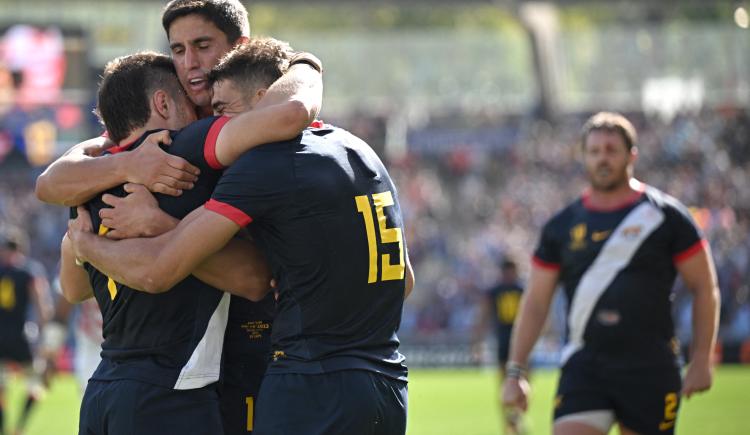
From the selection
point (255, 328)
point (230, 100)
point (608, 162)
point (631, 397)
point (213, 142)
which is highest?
point (230, 100)

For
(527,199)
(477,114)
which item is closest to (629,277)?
(527,199)

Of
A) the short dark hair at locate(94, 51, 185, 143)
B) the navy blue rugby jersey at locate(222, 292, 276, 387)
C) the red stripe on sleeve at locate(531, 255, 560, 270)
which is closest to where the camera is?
the short dark hair at locate(94, 51, 185, 143)

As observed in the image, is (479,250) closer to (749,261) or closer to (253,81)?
(749,261)

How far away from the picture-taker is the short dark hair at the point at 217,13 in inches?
197

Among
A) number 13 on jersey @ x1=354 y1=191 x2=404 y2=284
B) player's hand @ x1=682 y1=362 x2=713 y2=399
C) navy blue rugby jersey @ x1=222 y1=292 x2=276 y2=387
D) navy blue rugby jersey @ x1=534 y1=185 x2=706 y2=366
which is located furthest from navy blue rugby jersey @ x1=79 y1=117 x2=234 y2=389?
player's hand @ x1=682 y1=362 x2=713 y2=399

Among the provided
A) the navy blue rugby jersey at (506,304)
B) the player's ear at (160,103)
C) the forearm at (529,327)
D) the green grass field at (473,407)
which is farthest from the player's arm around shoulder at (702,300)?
the navy blue rugby jersey at (506,304)

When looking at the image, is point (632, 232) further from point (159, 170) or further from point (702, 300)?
point (159, 170)

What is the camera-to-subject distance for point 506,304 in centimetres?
1733

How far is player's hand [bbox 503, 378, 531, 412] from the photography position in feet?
23.8

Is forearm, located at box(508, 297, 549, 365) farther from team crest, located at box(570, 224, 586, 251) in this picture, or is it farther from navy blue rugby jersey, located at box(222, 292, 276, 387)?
navy blue rugby jersey, located at box(222, 292, 276, 387)

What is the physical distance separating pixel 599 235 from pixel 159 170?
3.89 m

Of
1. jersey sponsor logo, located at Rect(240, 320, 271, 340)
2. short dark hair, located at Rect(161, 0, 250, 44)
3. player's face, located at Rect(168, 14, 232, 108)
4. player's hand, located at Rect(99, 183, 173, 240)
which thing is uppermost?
short dark hair, located at Rect(161, 0, 250, 44)

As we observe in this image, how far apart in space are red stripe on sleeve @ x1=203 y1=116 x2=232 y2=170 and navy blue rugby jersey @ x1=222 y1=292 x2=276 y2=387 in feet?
2.04

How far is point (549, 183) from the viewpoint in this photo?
32531 mm
